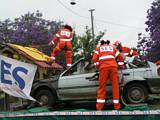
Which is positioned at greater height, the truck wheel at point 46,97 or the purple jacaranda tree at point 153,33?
the purple jacaranda tree at point 153,33

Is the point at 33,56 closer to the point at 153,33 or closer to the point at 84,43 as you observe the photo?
Answer: the point at 153,33

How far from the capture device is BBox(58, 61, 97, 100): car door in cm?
995

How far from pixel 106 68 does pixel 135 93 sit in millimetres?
930

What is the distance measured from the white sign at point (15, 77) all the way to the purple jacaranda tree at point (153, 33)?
45.0 ft

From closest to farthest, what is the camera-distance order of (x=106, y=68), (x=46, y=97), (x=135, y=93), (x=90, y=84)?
A: (x=106, y=68), (x=135, y=93), (x=90, y=84), (x=46, y=97)

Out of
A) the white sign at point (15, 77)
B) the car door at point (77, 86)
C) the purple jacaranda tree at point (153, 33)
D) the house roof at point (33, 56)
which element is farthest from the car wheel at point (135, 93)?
the purple jacaranda tree at point (153, 33)

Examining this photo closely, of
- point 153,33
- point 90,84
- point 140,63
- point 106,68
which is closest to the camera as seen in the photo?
point 106,68

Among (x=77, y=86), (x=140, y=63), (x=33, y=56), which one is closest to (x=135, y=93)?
(x=140, y=63)

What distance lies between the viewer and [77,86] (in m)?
10.1

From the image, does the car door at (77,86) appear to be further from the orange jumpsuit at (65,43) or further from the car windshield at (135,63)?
the orange jumpsuit at (65,43)

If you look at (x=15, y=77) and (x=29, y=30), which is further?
(x=29, y=30)

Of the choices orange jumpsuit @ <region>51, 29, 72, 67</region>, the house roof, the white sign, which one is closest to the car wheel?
the white sign

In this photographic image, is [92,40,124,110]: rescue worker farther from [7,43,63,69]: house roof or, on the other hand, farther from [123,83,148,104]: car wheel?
[7,43,63,69]: house roof

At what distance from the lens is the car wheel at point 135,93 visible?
31.3 ft
